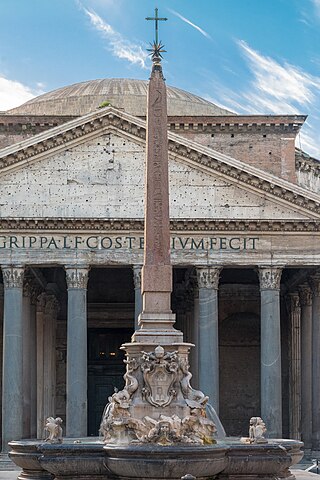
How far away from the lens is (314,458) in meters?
36.5

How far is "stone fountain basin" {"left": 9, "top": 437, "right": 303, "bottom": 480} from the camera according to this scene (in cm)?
1500

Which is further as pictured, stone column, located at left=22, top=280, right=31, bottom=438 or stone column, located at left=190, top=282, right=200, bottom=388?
stone column, located at left=190, top=282, right=200, bottom=388

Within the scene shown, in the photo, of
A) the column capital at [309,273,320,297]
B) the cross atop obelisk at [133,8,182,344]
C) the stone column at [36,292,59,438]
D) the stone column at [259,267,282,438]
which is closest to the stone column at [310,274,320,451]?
the column capital at [309,273,320,297]

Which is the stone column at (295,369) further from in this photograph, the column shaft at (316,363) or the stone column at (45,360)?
the stone column at (45,360)

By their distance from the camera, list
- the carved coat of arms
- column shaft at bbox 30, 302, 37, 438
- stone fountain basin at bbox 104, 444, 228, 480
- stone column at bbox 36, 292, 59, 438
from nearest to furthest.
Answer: stone fountain basin at bbox 104, 444, 228, 480 → the carved coat of arms → column shaft at bbox 30, 302, 37, 438 → stone column at bbox 36, 292, 59, 438

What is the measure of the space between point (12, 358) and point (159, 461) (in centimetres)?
2061

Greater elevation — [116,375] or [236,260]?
[236,260]

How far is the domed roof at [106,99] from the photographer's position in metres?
49.5

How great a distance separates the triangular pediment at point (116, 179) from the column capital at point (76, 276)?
173 cm

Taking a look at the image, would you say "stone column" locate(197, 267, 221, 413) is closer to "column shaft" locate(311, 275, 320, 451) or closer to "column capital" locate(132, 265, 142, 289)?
"column capital" locate(132, 265, 142, 289)

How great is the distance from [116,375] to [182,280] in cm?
543

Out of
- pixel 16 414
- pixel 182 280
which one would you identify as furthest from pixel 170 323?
pixel 182 280

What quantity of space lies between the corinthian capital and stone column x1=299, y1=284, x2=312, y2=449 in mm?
7991

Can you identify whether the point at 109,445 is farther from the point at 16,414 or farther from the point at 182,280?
the point at 182,280
